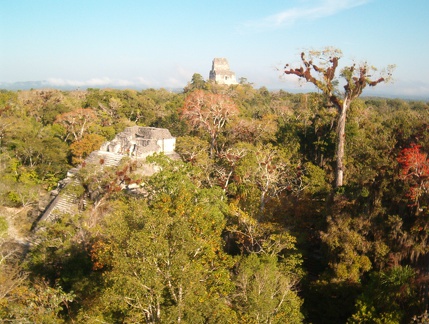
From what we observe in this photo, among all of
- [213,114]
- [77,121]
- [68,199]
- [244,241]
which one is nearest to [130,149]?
[68,199]

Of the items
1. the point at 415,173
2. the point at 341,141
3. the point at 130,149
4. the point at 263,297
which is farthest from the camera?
the point at 130,149

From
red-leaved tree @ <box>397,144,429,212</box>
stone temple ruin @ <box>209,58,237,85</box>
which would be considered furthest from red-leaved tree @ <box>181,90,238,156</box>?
stone temple ruin @ <box>209,58,237,85</box>

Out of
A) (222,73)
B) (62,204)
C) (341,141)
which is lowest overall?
(62,204)

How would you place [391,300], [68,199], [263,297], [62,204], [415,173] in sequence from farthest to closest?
[62,204], [68,199], [415,173], [391,300], [263,297]

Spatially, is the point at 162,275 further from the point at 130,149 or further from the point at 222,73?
the point at 222,73

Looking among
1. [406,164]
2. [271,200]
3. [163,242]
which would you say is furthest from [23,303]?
[406,164]

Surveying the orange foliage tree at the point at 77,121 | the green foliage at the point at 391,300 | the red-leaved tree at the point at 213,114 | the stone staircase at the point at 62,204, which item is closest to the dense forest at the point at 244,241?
the green foliage at the point at 391,300

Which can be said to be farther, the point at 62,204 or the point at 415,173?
the point at 62,204
